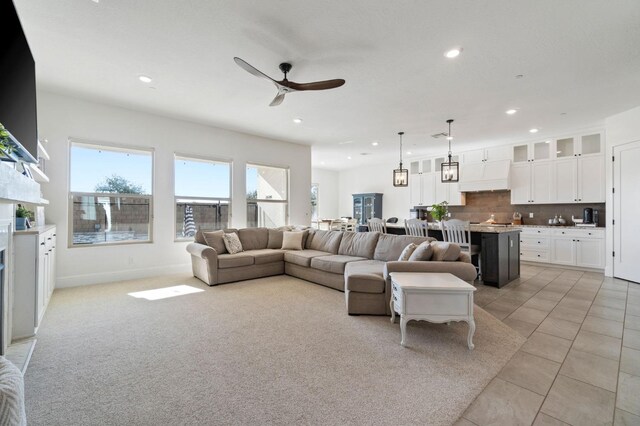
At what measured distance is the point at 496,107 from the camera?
15.3 feet

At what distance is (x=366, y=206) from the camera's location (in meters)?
9.92

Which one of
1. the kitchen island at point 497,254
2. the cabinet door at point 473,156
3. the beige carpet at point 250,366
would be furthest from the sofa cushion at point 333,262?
the cabinet door at point 473,156

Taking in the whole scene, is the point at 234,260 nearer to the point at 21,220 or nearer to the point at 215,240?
the point at 215,240

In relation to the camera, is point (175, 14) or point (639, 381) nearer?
point (639, 381)

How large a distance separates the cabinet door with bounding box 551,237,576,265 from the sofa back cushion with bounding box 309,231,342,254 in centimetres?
464

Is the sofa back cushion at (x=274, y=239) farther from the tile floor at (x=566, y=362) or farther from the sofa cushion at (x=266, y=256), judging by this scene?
the tile floor at (x=566, y=362)

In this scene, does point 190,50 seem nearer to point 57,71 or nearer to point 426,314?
point 57,71

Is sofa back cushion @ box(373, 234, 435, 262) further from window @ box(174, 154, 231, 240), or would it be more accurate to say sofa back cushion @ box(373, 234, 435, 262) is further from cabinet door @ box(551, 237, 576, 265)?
cabinet door @ box(551, 237, 576, 265)

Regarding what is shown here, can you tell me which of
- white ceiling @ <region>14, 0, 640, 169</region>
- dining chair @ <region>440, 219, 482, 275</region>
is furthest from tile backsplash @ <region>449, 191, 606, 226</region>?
dining chair @ <region>440, 219, 482, 275</region>

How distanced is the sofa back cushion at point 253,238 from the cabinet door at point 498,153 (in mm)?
5747

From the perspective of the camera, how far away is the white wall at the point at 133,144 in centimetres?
441

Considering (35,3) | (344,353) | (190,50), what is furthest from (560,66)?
(35,3)

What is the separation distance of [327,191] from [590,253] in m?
7.56

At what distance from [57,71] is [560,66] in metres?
6.05
